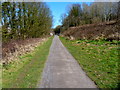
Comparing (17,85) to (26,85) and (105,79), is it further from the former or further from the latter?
(105,79)

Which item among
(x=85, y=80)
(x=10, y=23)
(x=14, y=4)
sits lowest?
(x=85, y=80)

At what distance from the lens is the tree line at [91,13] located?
1832 inches

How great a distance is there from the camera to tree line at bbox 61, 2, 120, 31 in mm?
46531

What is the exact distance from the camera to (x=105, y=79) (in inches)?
209

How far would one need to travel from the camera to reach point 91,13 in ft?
188

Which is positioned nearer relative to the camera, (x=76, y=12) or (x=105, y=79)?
(x=105, y=79)

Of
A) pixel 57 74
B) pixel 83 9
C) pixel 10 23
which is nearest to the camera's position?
pixel 57 74

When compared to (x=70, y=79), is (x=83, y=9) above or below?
above

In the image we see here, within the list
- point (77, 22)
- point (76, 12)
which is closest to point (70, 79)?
point (77, 22)

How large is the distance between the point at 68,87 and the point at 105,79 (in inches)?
63.5

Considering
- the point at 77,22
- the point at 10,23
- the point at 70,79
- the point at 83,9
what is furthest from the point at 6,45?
the point at 83,9

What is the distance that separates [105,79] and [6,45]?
394 inches

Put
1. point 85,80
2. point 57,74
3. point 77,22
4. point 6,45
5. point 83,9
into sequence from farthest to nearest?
point 83,9 < point 77,22 < point 6,45 < point 57,74 < point 85,80

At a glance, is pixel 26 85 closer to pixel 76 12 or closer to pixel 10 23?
pixel 10 23
